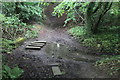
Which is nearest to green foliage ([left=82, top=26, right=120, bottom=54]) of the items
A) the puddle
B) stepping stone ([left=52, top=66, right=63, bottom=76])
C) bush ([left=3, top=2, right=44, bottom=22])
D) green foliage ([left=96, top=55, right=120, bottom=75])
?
the puddle

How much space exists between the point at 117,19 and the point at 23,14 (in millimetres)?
7958

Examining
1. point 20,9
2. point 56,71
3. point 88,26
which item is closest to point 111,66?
point 56,71

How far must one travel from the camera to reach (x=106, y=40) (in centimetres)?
884

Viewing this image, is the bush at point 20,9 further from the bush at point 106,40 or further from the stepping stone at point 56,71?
the stepping stone at point 56,71

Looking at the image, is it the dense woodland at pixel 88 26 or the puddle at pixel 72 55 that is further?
the dense woodland at pixel 88 26

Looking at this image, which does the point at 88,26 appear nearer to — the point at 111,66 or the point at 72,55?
the point at 72,55

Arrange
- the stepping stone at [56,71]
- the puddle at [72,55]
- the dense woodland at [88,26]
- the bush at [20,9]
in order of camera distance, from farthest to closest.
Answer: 1. the bush at [20,9]
2. the dense woodland at [88,26]
3. the puddle at [72,55]
4. the stepping stone at [56,71]

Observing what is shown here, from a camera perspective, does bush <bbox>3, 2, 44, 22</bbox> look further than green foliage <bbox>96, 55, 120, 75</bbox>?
Yes

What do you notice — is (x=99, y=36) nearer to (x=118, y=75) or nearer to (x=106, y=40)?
(x=106, y=40)

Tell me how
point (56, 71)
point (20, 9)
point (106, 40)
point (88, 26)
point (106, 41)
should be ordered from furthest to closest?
point (20, 9), point (88, 26), point (106, 40), point (106, 41), point (56, 71)

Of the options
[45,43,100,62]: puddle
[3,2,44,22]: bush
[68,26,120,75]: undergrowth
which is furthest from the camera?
[3,2,44,22]: bush

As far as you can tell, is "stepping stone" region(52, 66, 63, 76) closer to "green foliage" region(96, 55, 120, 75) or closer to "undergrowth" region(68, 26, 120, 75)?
"green foliage" region(96, 55, 120, 75)

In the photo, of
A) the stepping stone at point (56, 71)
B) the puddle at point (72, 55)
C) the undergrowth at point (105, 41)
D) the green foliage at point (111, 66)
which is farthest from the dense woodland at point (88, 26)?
the stepping stone at point (56, 71)

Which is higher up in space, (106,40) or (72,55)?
(106,40)
